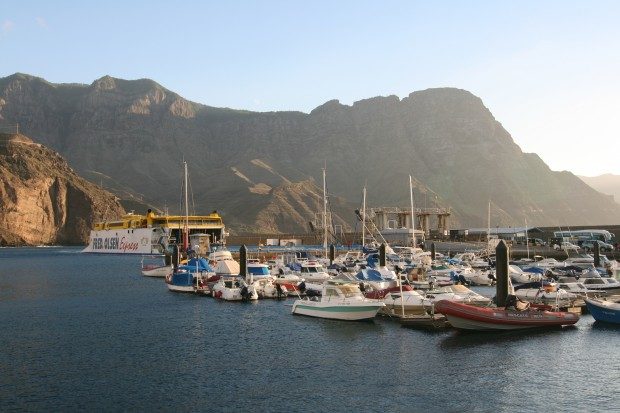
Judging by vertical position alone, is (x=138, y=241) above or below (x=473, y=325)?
above

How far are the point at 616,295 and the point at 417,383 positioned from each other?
35.6 m

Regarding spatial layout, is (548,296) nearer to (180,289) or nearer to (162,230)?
(180,289)

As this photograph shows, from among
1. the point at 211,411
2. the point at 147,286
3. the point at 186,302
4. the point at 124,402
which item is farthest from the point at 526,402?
the point at 147,286

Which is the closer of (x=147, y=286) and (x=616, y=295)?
(x=616, y=295)

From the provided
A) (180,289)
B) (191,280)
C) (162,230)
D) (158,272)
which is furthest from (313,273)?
(162,230)

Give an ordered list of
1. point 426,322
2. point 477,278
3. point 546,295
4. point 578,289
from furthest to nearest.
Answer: point 477,278 < point 578,289 < point 546,295 < point 426,322

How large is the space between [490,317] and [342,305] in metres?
12.0

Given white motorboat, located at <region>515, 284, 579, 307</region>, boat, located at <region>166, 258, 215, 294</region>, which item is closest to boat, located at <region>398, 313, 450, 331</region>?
white motorboat, located at <region>515, 284, 579, 307</region>

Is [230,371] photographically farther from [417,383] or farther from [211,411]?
[417,383]

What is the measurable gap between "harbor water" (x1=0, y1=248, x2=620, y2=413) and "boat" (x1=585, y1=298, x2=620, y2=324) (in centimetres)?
92

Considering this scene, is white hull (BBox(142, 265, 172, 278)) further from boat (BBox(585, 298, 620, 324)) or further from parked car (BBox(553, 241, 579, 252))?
boat (BBox(585, 298, 620, 324))

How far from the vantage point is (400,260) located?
3863 inches

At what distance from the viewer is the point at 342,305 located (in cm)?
5212

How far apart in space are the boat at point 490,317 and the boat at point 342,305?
19.7 ft
